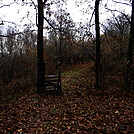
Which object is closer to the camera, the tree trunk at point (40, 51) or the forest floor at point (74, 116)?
the forest floor at point (74, 116)

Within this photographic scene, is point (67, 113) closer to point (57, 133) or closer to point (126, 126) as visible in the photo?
A: point (57, 133)

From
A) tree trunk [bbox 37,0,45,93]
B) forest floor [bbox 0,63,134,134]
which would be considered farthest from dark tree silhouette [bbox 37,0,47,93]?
forest floor [bbox 0,63,134,134]

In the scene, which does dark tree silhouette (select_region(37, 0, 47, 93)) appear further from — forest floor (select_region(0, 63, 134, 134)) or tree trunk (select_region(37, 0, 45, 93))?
forest floor (select_region(0, 63, 134, 134))

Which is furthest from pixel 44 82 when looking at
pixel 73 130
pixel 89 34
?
pixel 73 130

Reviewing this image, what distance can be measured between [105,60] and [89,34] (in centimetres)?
727

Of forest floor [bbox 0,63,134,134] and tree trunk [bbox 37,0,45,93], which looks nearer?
forest floor [bbox 0,63,134,134]

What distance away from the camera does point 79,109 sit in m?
6.97

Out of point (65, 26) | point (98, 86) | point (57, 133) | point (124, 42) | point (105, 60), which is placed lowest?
point (57, 133)

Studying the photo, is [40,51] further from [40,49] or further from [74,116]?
[74,116]


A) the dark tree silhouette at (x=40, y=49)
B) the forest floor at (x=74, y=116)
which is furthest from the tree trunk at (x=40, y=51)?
the forest floor at (x=74, y=116)

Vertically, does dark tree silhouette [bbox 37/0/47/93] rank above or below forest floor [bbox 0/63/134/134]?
above

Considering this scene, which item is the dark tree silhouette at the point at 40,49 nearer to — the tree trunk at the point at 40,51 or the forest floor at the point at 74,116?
the tree trunk at the point at 40,51

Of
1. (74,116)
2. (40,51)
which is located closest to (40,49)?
(40,51)

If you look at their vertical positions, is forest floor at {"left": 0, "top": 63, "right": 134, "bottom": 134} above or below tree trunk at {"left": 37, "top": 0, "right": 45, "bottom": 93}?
below
